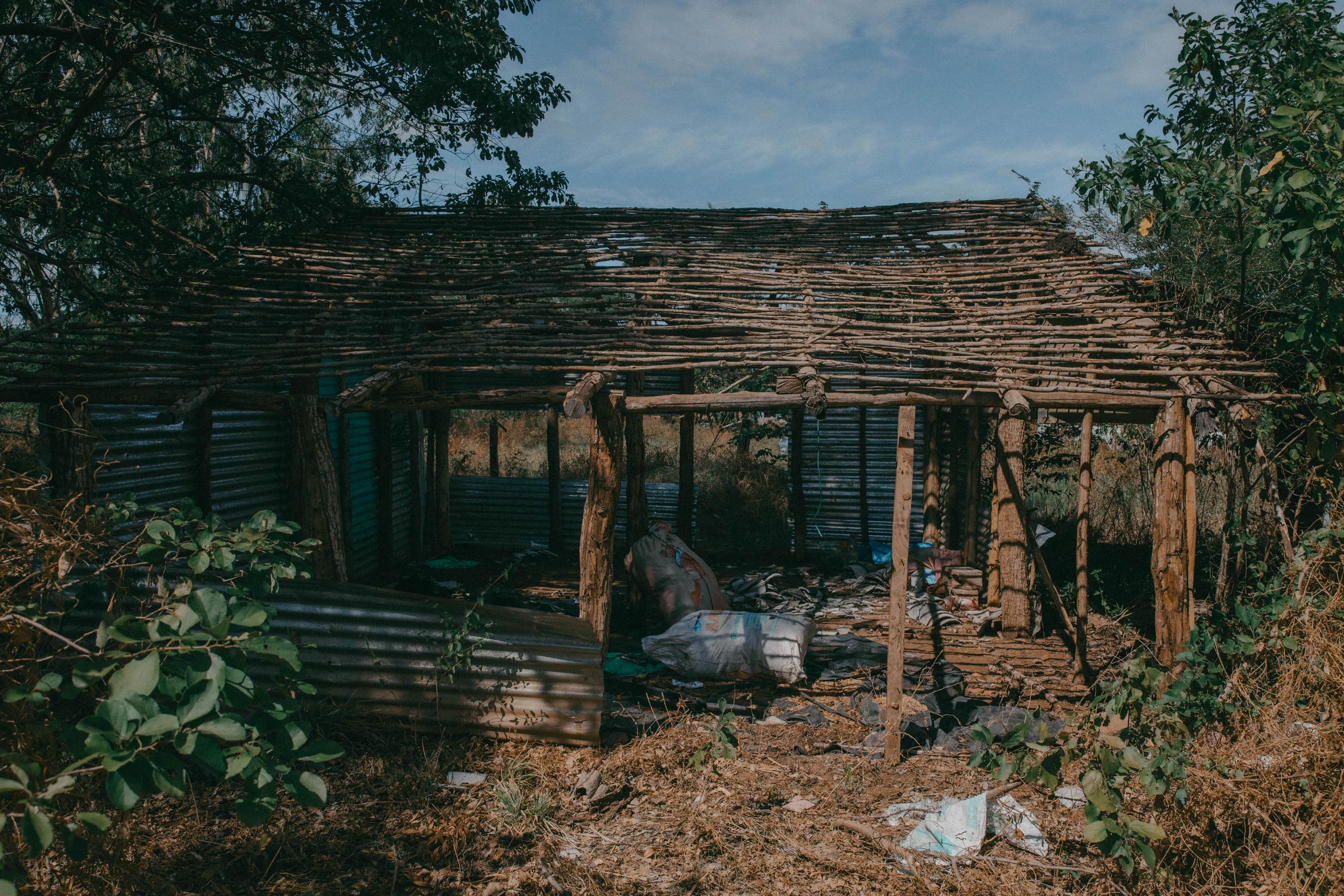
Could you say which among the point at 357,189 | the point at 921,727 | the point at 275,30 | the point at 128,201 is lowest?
the point at 921,727

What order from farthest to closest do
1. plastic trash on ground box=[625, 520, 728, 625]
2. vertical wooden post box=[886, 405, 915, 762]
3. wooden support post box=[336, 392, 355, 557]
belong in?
wooden support post box=[336, 392, 355, 557] < plastic trash on ground box=[625, 520, 728, 625] < vertical wooden post box=[886, 405, 915, 762]

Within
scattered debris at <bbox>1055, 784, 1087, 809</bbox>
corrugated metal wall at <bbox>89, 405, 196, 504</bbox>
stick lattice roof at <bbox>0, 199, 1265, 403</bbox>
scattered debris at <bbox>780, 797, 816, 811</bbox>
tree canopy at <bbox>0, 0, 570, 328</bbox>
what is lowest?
scattered debris at <bbox>780, 797, 816, 811</bbox>

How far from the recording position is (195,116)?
29.2ft

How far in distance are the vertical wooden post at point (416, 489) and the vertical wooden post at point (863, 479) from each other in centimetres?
614

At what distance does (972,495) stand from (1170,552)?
404 centimetres

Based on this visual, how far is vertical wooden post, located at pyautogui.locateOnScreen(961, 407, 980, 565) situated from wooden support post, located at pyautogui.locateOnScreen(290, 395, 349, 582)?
6485 mm

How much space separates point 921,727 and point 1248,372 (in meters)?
3.28

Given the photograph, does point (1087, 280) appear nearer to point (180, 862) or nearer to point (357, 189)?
point (180, 862)

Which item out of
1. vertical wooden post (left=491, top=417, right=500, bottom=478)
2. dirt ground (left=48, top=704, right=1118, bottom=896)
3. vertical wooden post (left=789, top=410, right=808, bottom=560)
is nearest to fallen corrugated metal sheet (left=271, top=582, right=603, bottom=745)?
dirt ground (left=48, top=704, right=1118, bottom=896)

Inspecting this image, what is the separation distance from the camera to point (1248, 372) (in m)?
5.45

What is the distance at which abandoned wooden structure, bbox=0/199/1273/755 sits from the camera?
561cm

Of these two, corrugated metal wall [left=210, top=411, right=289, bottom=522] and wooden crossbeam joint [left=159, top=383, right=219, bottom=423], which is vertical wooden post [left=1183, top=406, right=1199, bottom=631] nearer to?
wooden crossbeam joint [left=159, top=383, right=219, bottom=423]

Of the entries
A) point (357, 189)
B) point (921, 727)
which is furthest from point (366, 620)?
point (357, 189)

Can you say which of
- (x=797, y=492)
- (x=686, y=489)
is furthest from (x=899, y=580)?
(x=797, y=492)
